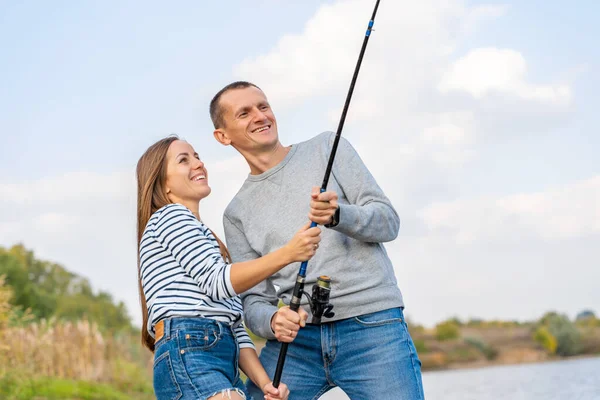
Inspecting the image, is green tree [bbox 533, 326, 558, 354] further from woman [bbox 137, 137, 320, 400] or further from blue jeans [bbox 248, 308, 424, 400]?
woman [bbox 137, 137, 320, 400]

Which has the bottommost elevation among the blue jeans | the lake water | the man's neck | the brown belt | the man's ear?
the lake water

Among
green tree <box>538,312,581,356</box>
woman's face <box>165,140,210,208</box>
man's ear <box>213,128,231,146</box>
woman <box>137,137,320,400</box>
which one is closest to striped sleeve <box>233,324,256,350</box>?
woman <box>137,137,320,400</box>

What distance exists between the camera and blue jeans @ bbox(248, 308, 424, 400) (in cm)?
331

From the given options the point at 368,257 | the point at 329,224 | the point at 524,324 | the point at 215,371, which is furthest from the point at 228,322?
the point at 524,324

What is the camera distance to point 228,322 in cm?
299

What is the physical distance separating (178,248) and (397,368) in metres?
1.10

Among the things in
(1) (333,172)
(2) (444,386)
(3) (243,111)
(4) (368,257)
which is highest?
(3) (243,111)

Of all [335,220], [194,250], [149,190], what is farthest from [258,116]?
[194,250]

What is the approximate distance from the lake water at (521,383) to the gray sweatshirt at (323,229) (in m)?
8.18

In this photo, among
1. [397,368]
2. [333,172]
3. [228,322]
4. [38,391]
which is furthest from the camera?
[38,391]

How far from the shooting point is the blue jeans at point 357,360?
3.31 meters

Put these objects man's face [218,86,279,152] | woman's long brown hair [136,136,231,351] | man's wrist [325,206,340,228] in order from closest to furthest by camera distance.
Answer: man's wrist [325,206,340,228]
woman's long brown hair [136,136,231,351]
man's face [218,86,279,152]

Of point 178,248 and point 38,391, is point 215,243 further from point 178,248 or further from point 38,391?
point 38,391

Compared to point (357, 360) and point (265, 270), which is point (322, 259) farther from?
point (265, 270)
